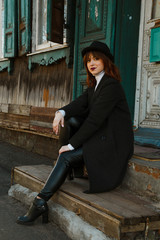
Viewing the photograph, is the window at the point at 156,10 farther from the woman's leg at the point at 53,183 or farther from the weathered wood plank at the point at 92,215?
the weathered wood plank at the point at 92,215

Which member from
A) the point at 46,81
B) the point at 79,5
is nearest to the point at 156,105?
the point at 79,5

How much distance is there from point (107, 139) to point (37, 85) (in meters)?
3.94

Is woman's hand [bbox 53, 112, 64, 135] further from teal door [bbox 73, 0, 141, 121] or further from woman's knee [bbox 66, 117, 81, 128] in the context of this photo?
teal door [bbox 73, 0, 141, 121]

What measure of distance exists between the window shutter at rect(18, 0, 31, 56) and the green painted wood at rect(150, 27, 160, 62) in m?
3.03

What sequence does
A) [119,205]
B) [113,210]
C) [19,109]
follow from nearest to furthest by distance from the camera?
[113,210]
[119,205]
[19,109]

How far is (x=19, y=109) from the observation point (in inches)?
242

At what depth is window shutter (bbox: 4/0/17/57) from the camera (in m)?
6.18

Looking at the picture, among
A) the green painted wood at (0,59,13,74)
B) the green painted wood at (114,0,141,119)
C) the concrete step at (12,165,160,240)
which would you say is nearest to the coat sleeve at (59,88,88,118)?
the concrete step at (12,165,160,240)

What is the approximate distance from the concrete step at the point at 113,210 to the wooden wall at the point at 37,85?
283 centimetres

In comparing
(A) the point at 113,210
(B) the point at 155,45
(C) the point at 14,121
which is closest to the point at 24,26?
(C) the point at 14,121

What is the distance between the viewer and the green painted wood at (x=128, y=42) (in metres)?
3.79

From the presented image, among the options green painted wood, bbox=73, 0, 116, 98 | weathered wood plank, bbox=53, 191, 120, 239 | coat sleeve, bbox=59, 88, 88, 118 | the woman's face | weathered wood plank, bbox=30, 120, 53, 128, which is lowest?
weathered wood plank, bbox=53, 191, 120, 239

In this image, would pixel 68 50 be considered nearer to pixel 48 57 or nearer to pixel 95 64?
pixel 48 57

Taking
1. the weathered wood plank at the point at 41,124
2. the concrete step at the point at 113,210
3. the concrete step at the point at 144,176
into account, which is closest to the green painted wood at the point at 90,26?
the weathered wood plank at the point at 41,124
